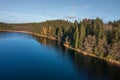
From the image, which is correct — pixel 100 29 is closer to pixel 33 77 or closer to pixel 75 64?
pixel 75 64

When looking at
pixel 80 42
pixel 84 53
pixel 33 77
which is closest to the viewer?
pixel 33 77

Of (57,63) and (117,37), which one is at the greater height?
(117,37)

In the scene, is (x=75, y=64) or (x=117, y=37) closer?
(x=75, y=64)

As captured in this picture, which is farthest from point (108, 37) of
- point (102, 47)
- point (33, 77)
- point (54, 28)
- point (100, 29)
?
point (54, 28)

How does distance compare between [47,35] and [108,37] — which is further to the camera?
[47,35]

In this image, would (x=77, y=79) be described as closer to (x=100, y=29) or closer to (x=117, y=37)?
(x=117, y=37)

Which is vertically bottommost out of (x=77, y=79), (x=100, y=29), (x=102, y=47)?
(x=77, y=79)

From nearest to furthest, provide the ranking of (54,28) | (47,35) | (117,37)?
(117,37) → (54,28) → (47,35)

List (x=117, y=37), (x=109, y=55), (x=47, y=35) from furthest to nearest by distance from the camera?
(x=47, y=35)
(x=117, y=37)
(x=109, y=55)

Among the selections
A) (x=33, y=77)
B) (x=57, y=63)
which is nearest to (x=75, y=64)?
(x=57, y=63)
